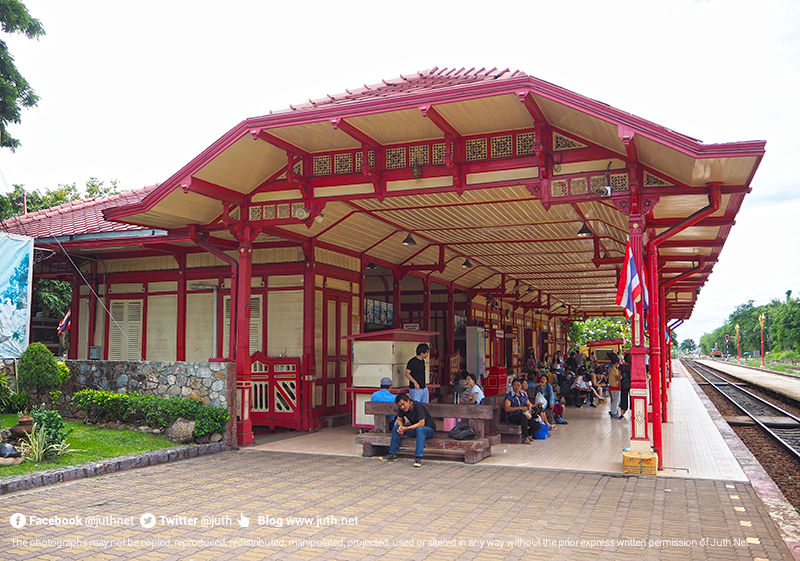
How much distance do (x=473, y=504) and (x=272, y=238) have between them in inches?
322

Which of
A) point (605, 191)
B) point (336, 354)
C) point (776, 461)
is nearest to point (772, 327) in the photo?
point (776, 461)

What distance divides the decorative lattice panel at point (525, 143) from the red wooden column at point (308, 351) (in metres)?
5.33

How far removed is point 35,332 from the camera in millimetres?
20422

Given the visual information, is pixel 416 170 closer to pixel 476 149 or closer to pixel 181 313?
pixel 476 149

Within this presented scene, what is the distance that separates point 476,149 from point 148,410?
21.9 feet

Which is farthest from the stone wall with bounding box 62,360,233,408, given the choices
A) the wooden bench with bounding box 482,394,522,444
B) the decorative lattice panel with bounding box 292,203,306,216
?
the wooden bench with bounding box 482,394,522,444

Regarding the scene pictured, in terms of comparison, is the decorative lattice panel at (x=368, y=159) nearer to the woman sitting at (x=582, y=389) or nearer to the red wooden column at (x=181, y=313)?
the red wooden column at (x=181, y=313)

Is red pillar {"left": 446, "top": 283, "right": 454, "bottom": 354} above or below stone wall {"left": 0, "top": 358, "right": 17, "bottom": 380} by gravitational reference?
above

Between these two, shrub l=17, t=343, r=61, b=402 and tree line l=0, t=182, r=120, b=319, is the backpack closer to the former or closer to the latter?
shrub l=17, t=343, r=61, b=402

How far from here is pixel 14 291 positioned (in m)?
12.0

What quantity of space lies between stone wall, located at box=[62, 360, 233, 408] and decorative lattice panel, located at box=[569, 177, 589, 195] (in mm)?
6145

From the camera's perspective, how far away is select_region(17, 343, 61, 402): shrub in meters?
9.87

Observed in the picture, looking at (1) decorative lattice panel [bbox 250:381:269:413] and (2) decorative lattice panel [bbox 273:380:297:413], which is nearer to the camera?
(2) decorative lattice panel [bbox 273:380:297:413]

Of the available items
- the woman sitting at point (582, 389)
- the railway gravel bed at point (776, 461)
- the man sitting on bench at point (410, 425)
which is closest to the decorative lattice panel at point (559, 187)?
the man sitting on bench at point (410, 425)
